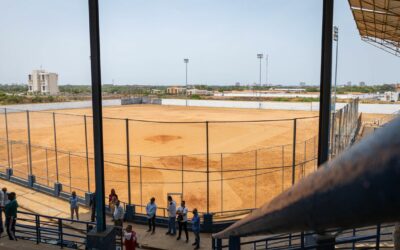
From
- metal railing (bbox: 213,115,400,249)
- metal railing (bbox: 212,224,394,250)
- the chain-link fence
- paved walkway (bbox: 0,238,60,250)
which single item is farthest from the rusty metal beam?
the chain-link fence

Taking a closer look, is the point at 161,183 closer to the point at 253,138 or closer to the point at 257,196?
the point at 257,196

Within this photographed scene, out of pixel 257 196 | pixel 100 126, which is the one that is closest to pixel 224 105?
pixel 257 196

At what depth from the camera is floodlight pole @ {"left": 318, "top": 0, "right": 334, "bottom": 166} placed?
6637 mm

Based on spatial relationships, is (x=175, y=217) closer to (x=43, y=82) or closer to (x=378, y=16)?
(x=378, y=16)

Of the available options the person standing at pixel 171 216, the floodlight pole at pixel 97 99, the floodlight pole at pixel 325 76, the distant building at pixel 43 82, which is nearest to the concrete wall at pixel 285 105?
the person standing at pixel 171 216

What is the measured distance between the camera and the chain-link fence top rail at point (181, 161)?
58.5 ft

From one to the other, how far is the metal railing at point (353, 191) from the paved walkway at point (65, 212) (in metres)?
11.2

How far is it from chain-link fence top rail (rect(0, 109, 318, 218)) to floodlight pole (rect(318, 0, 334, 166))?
23.1ft

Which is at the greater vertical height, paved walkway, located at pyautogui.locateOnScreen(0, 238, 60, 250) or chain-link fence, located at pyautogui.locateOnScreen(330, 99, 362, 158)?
chain-link fence, located at pyautogui.locateOnScreen(330, 99, 362, 158)

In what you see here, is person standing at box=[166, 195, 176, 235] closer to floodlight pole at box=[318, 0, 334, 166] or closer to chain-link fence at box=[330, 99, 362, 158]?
floodlight pole at box=[318, 0, 334, 166]

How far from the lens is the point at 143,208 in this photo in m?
16.5

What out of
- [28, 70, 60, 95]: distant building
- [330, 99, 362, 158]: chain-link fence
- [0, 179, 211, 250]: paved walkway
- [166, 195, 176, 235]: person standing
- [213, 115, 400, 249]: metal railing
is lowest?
[0, 179, 211, 250]: paved walkway

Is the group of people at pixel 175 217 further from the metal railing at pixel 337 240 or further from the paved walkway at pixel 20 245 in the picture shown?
the paved walkway at pixel 20 245

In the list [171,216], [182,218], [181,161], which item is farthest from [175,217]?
[181,161]
